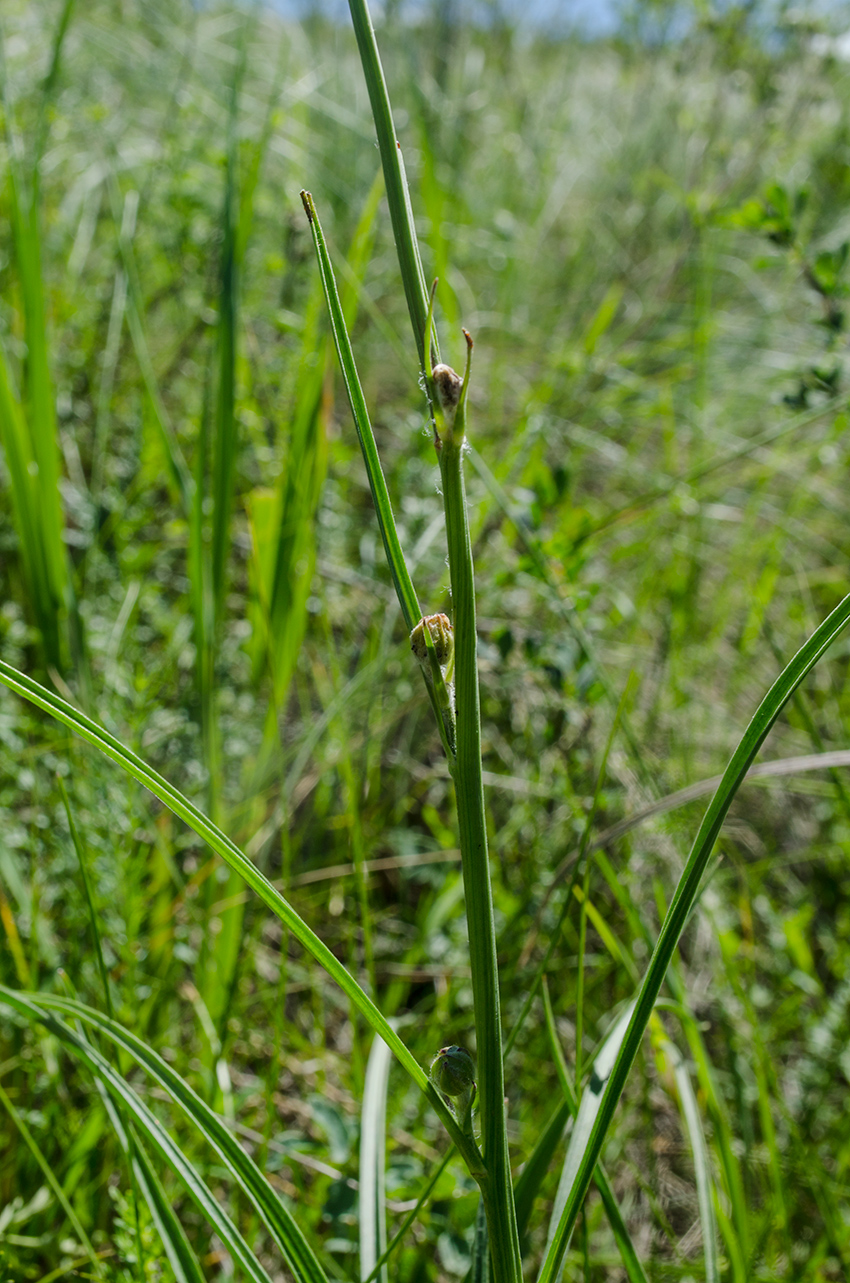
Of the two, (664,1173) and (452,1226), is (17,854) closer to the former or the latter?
(452,1226)

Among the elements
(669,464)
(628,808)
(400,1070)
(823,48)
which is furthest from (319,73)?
(400,1070)

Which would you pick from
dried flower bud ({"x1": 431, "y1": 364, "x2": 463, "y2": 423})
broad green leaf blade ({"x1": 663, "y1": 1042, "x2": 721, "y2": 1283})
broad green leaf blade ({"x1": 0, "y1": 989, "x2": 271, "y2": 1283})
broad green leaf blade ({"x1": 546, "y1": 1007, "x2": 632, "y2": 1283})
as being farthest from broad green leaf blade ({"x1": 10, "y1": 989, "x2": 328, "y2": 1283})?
dried flower bud ({"x1": 431, "y1": 364, "x2": 463, "y2": 423})

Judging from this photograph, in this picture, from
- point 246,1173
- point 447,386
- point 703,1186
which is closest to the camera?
point 447,386

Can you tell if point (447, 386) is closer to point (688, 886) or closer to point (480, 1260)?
point (688, 886)

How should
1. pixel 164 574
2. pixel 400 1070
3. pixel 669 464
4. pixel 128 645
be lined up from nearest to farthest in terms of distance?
pixel 400 1070, pixel 128 645, pixel 164 574, pixel 669 464

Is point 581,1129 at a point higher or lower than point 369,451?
lower

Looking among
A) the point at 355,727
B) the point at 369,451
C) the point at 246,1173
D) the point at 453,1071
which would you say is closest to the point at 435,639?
the point at 369,451
